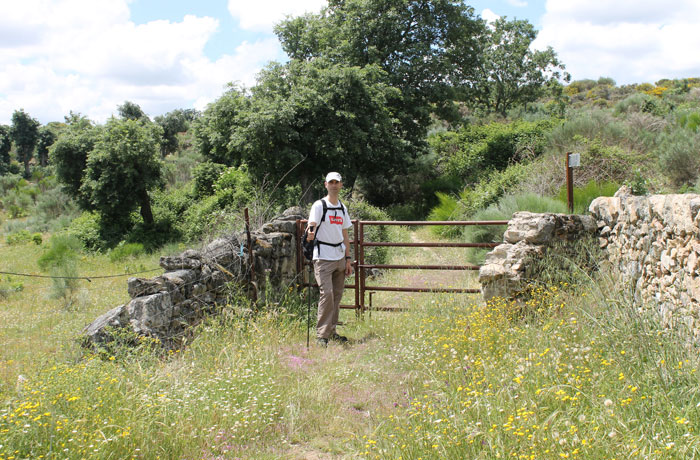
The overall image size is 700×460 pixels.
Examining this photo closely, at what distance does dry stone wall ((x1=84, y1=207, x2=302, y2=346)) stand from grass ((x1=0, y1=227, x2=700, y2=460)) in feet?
1.17

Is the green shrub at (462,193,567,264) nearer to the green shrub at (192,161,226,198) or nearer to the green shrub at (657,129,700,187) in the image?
the green shrub at (657,129,700,187)

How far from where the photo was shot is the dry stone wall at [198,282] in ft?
18.2

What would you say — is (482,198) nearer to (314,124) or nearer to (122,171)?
(314,124)

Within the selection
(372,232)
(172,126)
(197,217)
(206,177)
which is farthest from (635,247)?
(172,126)

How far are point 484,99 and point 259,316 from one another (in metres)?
22.5

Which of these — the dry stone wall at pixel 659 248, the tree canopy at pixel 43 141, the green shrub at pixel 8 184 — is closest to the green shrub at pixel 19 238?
the green shrub at pixel 8 184

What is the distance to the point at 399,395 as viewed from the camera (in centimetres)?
450

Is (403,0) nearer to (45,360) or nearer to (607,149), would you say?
(607,149)

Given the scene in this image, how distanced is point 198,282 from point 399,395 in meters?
3.05

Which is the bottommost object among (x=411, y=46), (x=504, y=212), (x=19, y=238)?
(x=19, y=238)

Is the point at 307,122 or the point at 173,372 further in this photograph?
the point at 307,122

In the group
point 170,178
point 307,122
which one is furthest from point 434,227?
point 170,178

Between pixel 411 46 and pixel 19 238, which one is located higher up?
pixel 411 46

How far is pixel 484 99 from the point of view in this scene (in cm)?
2636
